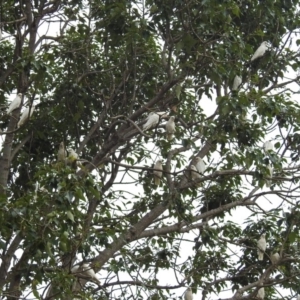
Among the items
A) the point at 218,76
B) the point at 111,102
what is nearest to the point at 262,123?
the point at 218,76

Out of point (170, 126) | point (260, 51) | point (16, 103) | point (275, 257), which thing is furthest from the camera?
point (260, 51)

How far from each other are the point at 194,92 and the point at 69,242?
2.60 meters

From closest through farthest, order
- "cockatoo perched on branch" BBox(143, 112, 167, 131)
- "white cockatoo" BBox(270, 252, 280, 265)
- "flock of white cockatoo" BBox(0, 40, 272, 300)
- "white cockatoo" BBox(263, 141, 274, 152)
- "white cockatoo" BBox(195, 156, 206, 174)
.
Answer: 1. "flock of white cockatoo" BBox(0, 40, 272, 300)
2. "white cockatoo" BBox(263, 141, 274, 152)
3. "cockatoo perched on branch" BBox(143, 112, 167, 131)
4. "white cockatoo" BBox(270, 252, 280, 265)
5. "white cockatoo" BBox(195, 156, 206, 174)

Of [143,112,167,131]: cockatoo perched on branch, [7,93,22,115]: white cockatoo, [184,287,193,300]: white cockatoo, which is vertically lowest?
[184,287,193,300]: white cockatoo

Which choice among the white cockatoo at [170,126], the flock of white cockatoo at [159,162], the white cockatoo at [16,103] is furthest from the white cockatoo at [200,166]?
the white cockatoo at [16,103]

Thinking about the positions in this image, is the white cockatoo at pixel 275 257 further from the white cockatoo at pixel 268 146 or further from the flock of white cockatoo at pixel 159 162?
the white cockatoo at pixel 268 146

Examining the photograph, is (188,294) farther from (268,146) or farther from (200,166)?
(268,146)

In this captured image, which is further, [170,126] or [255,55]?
[255,55]

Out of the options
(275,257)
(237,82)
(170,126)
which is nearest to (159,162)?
(170,126)

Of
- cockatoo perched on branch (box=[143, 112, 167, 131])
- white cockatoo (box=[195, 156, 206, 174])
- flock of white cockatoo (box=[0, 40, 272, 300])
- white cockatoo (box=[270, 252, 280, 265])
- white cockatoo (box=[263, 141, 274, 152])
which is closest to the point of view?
flock of white cockatoo (box=[0, 40, 272, 300])

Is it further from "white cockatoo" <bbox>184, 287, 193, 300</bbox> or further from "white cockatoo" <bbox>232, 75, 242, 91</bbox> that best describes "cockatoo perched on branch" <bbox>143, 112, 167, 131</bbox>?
"white cockatoo" <bbox>184, 287, 193, 300</bbox>

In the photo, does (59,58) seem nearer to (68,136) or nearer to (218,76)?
(68,136)

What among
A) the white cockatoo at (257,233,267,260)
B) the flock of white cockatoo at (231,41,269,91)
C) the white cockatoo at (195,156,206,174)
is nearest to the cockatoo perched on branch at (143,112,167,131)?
the white cockatoo at (195,156,206,174)

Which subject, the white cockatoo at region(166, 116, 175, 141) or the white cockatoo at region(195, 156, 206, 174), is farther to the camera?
the white cockatoo at region(195, 156, 206, 174)
